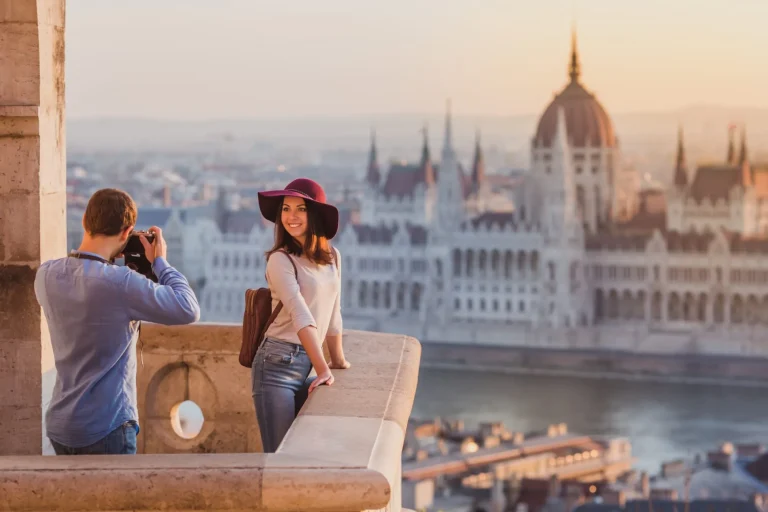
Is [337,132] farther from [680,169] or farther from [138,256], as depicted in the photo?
[138,256]

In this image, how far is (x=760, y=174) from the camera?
2525 centimetres

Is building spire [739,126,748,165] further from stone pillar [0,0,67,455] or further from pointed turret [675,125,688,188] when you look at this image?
stone pillar [0,0,67,455]

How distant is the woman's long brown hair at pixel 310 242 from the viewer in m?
1.03

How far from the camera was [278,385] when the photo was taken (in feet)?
3.27

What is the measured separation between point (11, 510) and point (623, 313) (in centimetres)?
2279

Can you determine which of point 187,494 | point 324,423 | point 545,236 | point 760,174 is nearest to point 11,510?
point 187,494

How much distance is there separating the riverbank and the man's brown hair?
63.5 feet

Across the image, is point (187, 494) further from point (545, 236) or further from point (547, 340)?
point (545, 236)

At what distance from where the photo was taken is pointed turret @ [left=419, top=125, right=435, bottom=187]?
26.2m

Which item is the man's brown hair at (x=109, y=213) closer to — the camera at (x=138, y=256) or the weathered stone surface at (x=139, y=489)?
the camera at (x=138, y=256)

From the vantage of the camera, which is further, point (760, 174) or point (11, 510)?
point (760, 174)

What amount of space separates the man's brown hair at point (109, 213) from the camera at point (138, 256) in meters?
0.07

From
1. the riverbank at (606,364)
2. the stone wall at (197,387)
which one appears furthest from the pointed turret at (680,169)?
the stone wall at (197,387)

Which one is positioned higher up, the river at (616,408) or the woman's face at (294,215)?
the woman's face at (294,215)
